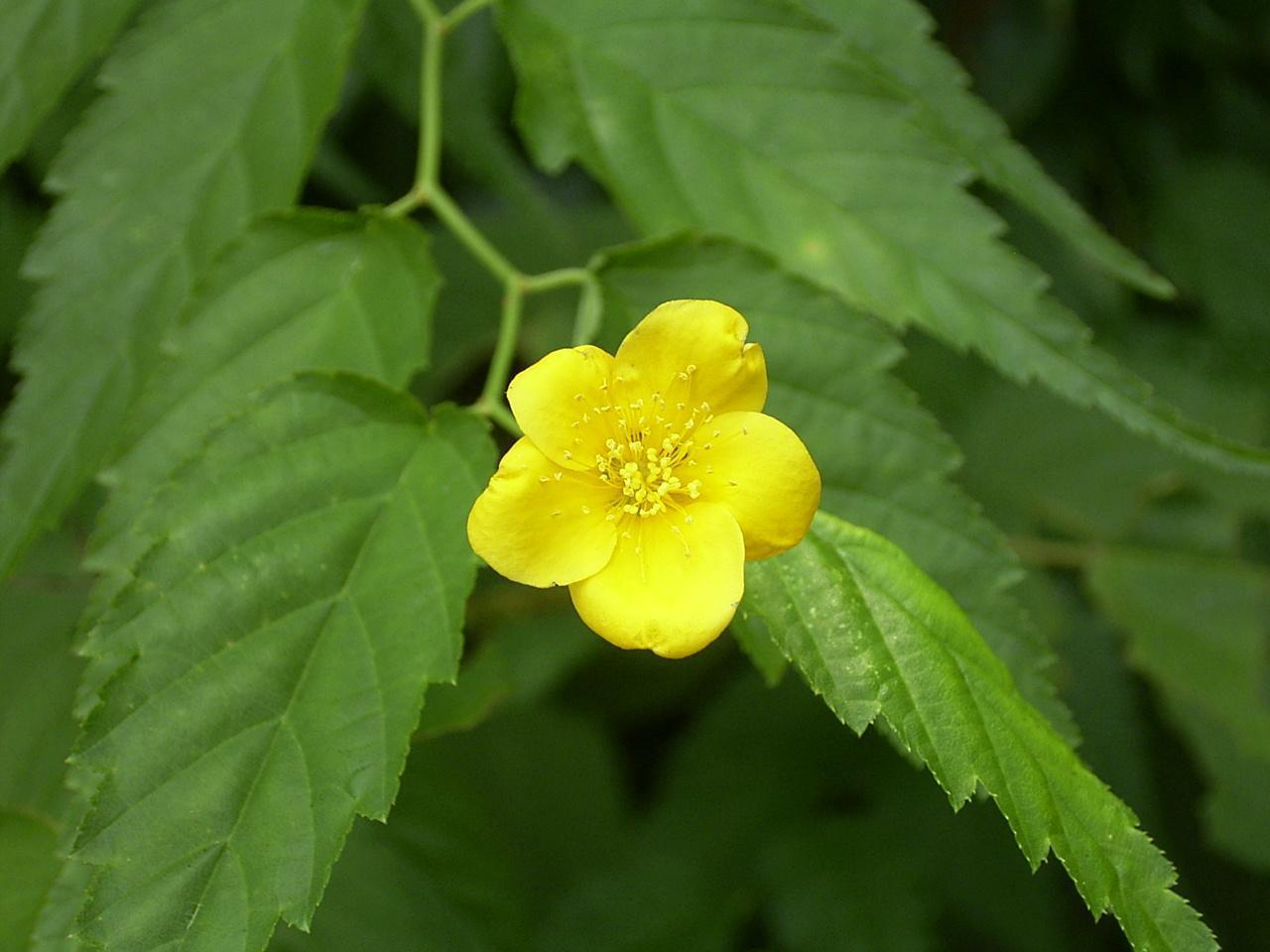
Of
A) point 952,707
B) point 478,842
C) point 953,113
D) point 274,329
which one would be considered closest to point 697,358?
point 952,707

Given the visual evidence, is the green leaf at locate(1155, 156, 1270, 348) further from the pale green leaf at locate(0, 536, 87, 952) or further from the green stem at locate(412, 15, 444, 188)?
the pale green leaf at locate(0, 536, 87, 952)

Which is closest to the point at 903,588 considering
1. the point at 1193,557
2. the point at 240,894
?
the point at 240,894

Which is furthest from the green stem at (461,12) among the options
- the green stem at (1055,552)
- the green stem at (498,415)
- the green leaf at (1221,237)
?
the green leaf at (1221,237)

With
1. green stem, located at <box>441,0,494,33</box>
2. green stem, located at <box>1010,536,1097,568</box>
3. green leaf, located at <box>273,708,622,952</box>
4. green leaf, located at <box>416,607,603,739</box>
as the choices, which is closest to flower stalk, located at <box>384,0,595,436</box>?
green stem, located at <box>441,0,494,33</box>

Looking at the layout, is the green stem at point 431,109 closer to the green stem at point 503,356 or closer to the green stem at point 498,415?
the green stem at point 503,356

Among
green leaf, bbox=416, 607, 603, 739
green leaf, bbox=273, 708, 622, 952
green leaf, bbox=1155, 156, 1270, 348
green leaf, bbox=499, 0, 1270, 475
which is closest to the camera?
green leaf, bbox=499, 0, 1270, 475

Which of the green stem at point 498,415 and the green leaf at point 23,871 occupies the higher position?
the green stem at point 498,415
